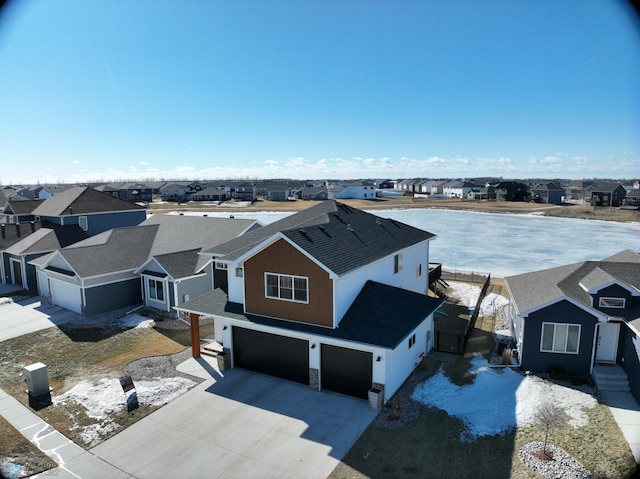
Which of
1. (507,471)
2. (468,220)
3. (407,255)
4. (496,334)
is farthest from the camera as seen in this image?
(468,220)

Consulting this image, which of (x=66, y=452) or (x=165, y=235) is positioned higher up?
(x=165, y=235)

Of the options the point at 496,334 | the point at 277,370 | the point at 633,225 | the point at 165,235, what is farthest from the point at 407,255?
the point at 633,225

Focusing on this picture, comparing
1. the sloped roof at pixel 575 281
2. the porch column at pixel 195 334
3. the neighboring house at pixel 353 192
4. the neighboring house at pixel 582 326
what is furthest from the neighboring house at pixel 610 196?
the porch column at pixel 195 334

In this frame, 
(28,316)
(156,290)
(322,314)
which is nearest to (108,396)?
(322,314)

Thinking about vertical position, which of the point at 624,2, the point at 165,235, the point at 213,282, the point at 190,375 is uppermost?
the point at 624,2

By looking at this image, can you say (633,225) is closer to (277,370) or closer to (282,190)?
(277,370)

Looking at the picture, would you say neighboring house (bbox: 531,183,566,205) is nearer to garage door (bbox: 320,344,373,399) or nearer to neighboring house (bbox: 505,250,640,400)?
neighboring house (bbox: 505,250,640,400)
